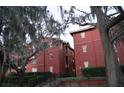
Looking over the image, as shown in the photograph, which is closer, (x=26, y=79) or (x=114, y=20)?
(x=114, y=20)

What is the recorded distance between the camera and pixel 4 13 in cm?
239

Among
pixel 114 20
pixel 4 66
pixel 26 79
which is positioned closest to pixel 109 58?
pixel 114 20

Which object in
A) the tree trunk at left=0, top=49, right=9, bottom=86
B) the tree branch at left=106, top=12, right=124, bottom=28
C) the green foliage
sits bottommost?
the green foliage

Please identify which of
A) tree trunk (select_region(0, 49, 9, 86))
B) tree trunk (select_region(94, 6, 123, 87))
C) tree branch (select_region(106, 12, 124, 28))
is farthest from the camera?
tree trunk (select_region(0, 49, 9, 86))

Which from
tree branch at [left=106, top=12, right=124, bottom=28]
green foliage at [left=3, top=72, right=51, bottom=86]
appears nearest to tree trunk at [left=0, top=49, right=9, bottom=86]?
green foliage at [left=3, top=72, right=51, bottom=86]

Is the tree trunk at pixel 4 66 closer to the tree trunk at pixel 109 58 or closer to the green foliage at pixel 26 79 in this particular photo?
the green foliage at pixel 26 79

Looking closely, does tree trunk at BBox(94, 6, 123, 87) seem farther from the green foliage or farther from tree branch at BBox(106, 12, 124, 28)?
the green foliage

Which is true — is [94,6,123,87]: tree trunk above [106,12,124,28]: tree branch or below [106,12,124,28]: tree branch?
below

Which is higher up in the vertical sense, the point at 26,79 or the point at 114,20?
the point at 114,20

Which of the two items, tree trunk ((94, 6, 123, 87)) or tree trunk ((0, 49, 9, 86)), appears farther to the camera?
tree trunk ((0, 49, 9, 86))

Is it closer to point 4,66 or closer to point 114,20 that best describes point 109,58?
point 114,20

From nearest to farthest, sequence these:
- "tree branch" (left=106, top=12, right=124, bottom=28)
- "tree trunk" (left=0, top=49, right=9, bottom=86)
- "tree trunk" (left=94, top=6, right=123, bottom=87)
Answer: "tree trunk" (left=94, top=6, right=123, bottom=87) → "tree branch" (left=106, top=12, right=124, bottom=28) → "tree trunk" (left=0, top=49, right=9, bottom=86)
